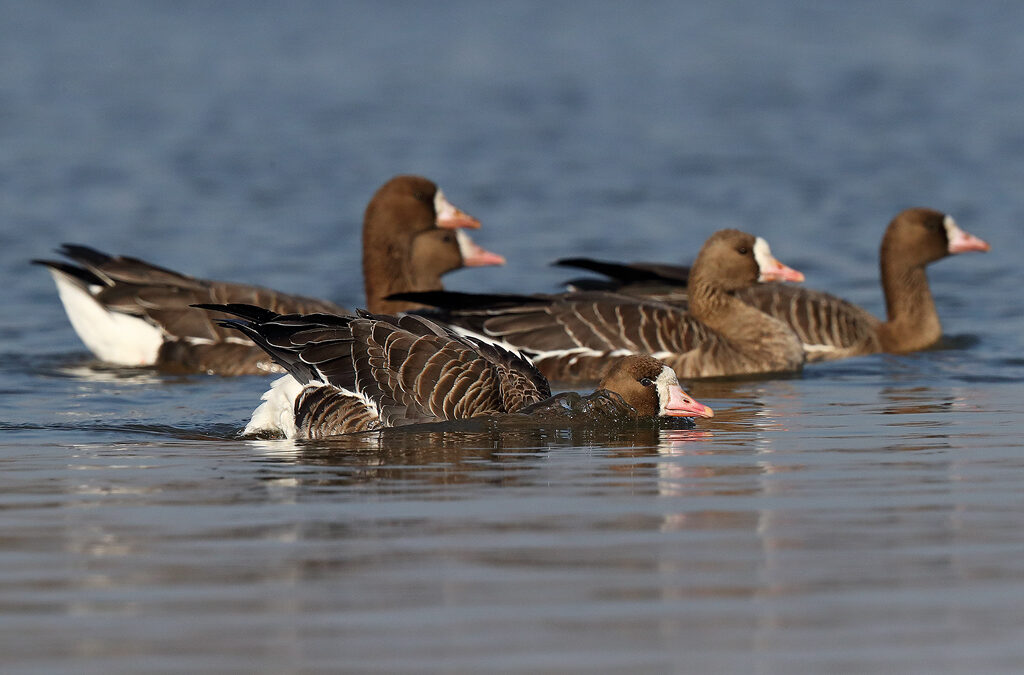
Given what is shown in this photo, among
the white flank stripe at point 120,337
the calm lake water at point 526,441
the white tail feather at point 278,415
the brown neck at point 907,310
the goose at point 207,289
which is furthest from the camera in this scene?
the brown neck at point 907,310

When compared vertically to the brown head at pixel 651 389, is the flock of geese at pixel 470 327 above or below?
above

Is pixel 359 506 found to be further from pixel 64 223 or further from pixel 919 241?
pixel 64 223

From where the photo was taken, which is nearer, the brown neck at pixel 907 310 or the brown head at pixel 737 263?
the brown head at pixel 737 263

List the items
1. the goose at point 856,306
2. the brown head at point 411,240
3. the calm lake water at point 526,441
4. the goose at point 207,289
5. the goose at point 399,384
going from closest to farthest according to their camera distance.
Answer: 1. the calm lake water at point 526,441
2. the goose at point 399,384
3. the goose at point 207,289
4. the goose at point 856,306
5. the brown head at point 411,240

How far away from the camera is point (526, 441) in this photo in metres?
8.75

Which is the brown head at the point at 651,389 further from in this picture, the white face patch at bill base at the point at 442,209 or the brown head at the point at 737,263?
the white face patch at bill base at the point at 442,209

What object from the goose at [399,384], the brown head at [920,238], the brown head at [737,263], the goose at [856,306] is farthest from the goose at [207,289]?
the brown head at [920,238]

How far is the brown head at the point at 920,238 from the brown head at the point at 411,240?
362 centimetres

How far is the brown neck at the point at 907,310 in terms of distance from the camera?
47.0 ft

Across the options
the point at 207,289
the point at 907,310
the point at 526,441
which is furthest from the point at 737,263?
the point at 526,441

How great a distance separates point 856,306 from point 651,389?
5.57 m

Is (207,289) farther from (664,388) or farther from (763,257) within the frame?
(664,388)

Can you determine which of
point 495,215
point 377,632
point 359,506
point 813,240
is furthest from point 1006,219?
point 377,632

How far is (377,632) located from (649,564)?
1140 mm
